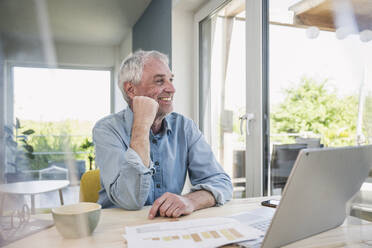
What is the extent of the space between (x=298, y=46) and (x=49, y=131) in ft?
7.06

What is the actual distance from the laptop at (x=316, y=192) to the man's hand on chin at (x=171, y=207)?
226mm

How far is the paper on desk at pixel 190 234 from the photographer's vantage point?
597 millimetres

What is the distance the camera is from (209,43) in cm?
232

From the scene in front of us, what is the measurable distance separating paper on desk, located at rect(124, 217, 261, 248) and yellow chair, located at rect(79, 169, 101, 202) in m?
0.65

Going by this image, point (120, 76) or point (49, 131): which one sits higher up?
point (120, 76)

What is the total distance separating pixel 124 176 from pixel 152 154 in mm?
319

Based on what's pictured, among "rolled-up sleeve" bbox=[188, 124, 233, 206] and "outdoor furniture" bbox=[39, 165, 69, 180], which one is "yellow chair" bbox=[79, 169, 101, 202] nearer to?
"rolled-up sleeve" bbox=[188, 124, 233, 206]

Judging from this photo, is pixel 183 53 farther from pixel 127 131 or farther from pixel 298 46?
pixel 127 131

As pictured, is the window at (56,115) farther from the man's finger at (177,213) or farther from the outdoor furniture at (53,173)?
the man's finger at (177,213)

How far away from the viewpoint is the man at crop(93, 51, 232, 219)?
94 cm

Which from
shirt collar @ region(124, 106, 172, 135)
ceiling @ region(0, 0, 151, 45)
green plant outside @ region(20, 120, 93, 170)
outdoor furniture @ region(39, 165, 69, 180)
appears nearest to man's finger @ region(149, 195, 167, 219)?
shirt collar @ region(124, 106, 172, 135)

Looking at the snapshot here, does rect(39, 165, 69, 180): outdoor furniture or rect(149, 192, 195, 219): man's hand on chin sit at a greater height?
rect(149, 192, 195, 219): man's hand on chin

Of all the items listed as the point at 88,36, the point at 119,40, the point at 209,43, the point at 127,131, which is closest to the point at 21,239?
the point at 127,131

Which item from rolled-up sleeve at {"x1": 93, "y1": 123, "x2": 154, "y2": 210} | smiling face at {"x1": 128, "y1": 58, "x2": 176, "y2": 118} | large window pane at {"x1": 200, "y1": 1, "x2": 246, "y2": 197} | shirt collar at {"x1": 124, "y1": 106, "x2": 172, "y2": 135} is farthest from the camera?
large window pane at {"x1": 200, "y1": 1, "x2": 246, "y2": 197}
